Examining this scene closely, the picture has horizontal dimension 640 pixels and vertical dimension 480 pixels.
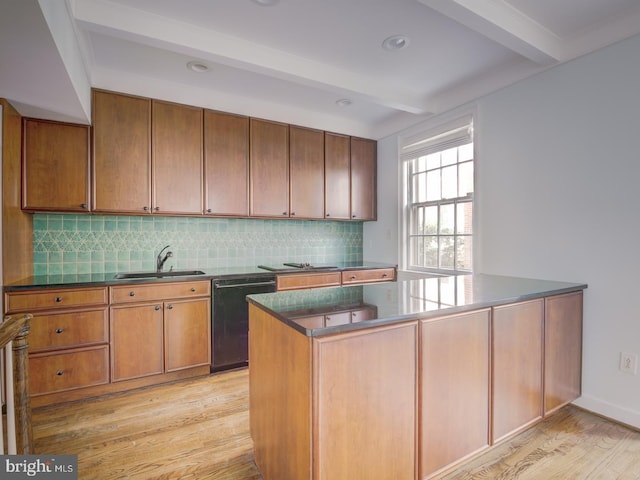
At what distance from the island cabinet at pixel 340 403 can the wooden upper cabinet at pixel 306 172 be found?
2.34 m

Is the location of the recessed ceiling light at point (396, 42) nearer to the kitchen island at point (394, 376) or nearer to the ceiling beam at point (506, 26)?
the ceiling beam at point (506, 26)

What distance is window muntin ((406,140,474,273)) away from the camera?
3301 millimetres

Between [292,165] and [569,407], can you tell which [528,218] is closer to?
[569,407]

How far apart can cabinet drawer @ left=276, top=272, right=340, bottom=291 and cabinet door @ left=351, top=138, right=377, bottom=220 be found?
0.97 m

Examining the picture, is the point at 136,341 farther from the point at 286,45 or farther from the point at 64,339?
the point at 286,45

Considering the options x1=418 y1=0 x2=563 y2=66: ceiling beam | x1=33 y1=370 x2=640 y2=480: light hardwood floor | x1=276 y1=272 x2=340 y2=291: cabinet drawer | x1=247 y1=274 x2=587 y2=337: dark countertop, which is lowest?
x1=33 y1=370 x2=640 y2=480: light hardwood floor

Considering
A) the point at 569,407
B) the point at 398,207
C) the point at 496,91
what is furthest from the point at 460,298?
the point at 398,207

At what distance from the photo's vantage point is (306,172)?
12.5 ft

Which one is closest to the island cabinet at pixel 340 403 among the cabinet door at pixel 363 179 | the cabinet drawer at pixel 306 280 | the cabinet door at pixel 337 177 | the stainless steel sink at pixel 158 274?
the cabinet drawer at pixel 306 280

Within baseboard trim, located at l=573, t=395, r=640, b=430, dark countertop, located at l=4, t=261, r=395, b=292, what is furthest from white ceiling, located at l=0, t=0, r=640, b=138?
baseboard trim, located at l=573, t=395, r=640, b=430

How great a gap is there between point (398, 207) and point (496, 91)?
61.8 inches

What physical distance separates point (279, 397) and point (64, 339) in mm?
1986

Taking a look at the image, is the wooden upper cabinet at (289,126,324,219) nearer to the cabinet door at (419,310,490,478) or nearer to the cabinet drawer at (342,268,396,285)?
the cabinet drawer at (342,268,396,285)

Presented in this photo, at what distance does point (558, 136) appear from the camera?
8.20ft
